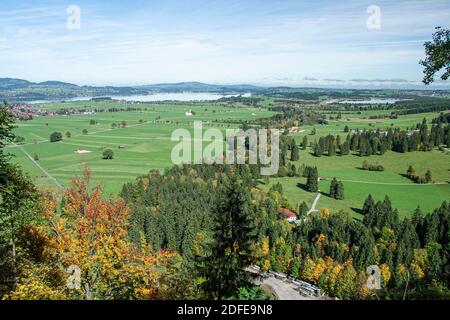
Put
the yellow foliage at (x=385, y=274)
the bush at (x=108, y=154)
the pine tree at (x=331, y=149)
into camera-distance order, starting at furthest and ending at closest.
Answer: the pine tree at (x=331, y=149) < the bush at (x=108, y=154) < the yellow foliage at (x=385, y=274)

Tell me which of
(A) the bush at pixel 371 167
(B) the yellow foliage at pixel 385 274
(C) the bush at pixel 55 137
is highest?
(C) the bush at pixel 55 137

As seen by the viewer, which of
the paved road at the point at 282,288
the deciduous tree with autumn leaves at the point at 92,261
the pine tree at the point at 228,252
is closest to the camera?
the deciduous tree with autumn leaves at the point at 92,261

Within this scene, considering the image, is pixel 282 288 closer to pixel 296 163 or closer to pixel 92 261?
pixel 92 261

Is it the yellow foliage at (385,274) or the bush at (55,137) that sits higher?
the bush at (55,137)

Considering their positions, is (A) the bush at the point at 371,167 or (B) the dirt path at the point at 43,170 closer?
(B) the dirt path at the point at 43,170

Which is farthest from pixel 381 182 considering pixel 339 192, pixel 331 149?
pixel 331 149

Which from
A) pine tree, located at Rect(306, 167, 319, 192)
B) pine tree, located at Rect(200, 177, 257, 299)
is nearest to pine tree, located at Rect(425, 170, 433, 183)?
pine tree, located at Rect(306, 167, 319, 192)

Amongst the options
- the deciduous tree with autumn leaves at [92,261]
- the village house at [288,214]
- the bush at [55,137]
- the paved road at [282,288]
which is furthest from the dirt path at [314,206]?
the bush at [55,137]

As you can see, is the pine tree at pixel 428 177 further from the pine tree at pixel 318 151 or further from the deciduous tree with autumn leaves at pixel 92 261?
the deciduous tree with autumn leaves at pixel 92 261

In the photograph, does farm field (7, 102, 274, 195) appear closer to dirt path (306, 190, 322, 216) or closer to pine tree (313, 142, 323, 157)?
dirt path (306, 190, 322, 216)
